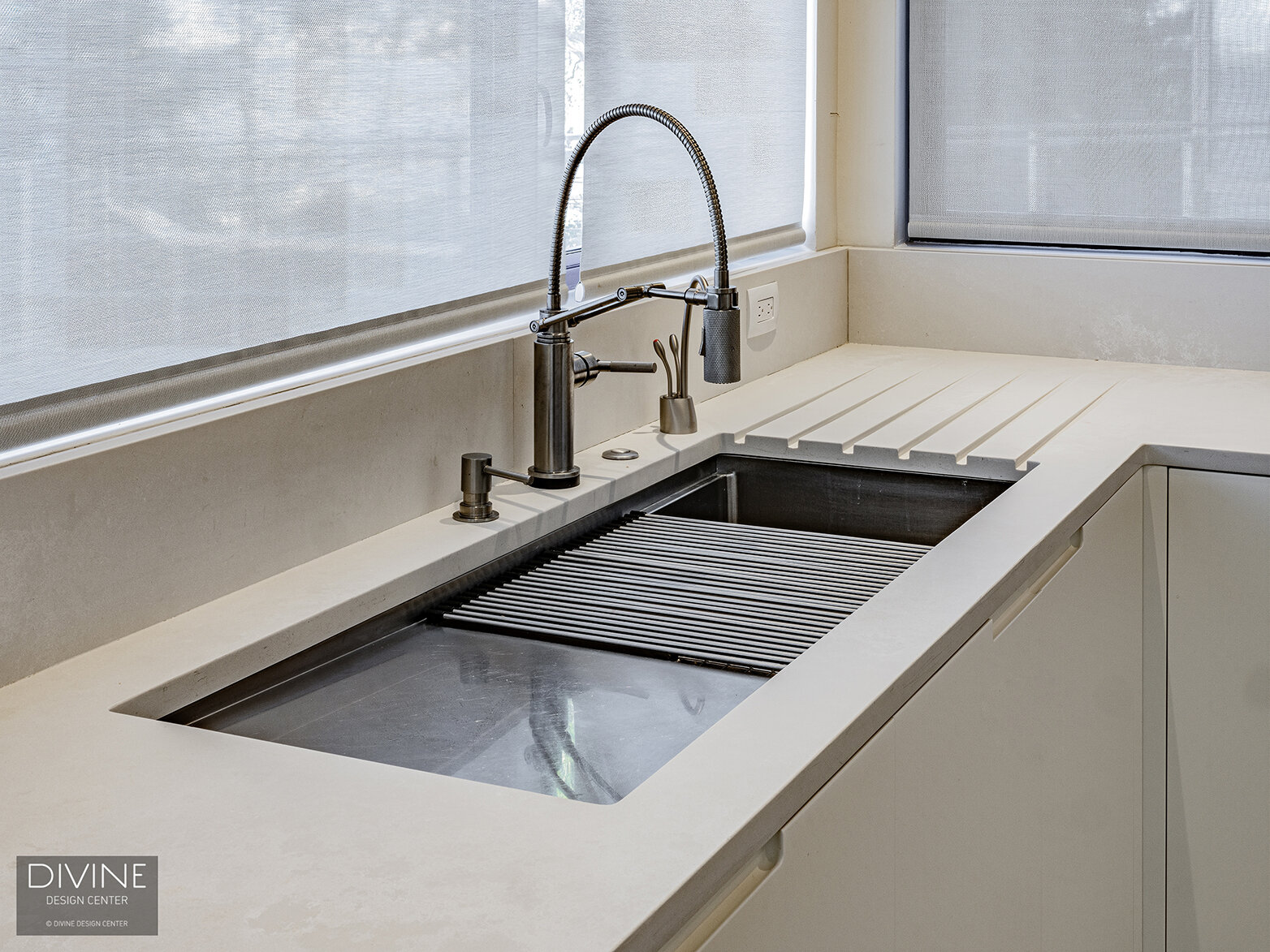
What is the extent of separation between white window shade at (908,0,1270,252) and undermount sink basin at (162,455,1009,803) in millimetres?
1297

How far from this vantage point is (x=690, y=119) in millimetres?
2301

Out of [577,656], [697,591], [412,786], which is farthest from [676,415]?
[412,786]

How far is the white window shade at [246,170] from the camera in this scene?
118cm

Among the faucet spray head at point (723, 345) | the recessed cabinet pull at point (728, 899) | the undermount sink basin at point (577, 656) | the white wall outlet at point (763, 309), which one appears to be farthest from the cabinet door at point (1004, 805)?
the white wall outlet at point (763, 309)

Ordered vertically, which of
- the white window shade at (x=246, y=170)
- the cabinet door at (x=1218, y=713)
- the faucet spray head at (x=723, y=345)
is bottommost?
the cabinet door at (x=1218, y=713)

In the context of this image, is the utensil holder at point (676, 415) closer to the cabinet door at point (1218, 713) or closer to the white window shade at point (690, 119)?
the white window shade at point (690, 119)

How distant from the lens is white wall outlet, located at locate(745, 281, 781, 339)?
2.43 metres

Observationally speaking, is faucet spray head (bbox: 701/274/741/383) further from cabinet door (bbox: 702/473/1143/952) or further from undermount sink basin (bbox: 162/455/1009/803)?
cabinet door (bbox: 702/473/1143/952)

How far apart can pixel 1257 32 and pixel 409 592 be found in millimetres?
1967

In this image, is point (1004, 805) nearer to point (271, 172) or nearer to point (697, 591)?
point (697, 591)

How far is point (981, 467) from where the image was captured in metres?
1.91

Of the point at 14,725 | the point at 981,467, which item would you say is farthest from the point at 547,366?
the point at 14,725

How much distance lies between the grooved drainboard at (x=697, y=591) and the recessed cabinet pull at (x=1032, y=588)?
0.13 metres

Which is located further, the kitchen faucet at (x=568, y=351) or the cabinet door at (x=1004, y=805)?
the kitchen faucet at (x=568, y=351)
